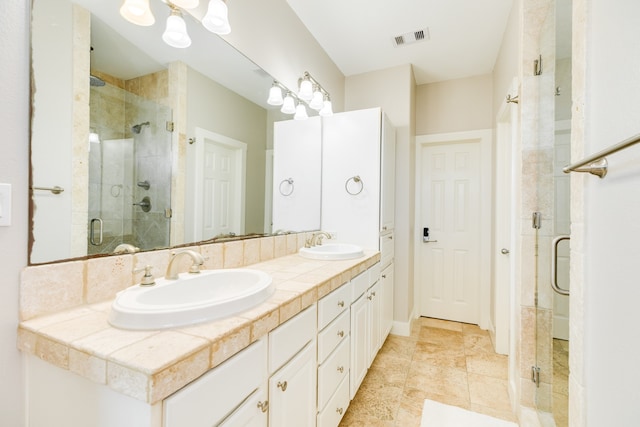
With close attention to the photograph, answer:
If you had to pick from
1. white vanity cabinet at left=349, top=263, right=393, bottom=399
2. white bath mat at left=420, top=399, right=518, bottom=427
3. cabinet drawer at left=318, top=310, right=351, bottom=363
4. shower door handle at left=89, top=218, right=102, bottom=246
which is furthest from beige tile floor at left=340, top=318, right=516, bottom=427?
shower door handle at left=89, top=218, right=102, bottom=246

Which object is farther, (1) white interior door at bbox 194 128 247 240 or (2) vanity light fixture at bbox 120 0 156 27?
(1) white interior door at bbox 194 128 247 240

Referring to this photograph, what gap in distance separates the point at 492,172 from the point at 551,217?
1.49m

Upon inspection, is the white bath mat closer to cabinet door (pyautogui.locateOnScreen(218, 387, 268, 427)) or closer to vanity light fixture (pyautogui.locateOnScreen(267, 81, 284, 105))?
cabinet door (pyautogui.locateOnScreen(218, 387, 268, 427))

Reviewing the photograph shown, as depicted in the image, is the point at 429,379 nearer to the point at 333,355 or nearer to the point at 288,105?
the point at 333,355

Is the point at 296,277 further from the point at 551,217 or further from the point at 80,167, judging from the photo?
the point at 551,217

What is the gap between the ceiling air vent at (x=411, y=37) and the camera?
241cm

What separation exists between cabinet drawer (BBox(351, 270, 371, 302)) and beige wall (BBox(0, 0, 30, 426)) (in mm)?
1366

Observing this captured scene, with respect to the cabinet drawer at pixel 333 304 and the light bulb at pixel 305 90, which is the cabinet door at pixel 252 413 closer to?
the cabinet drawer at pixel 333 304

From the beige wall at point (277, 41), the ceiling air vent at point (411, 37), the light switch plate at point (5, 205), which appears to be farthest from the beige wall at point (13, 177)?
the ceiling air vent at point (411, 37)

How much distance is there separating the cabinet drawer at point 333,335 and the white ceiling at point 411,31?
7.24ft

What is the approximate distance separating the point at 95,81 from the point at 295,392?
133cm

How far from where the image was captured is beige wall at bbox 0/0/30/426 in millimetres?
754

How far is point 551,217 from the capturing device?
5.02 ft

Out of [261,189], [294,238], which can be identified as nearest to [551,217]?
[294,238]
